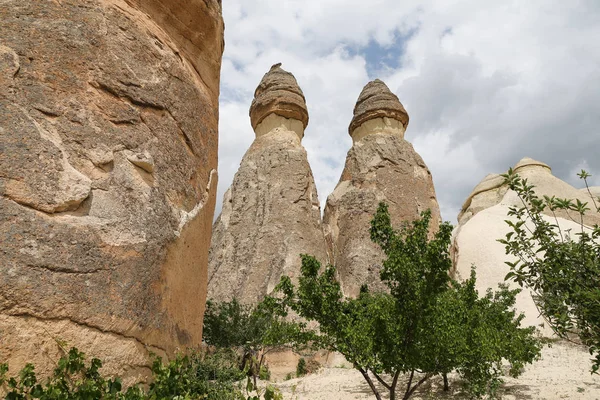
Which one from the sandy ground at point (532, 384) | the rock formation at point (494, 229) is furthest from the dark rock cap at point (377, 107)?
the sandy ground at point (532, 384)

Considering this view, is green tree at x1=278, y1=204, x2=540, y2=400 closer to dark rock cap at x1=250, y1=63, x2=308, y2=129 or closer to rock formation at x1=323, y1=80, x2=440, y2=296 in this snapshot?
rock formation at x1=323, y1=80, x2=440, y2=296

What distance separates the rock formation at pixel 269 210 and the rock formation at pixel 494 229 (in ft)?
22.3

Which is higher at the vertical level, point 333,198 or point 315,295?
point 333,198

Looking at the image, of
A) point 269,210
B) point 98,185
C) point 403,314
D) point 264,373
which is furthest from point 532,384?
point 269,210

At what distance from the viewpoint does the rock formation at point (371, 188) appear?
19.5m

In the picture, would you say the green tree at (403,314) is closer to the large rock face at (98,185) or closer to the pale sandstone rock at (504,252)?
the pale sandstone rock at (504,252)

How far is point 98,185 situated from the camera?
273 cm

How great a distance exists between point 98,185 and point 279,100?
21.1 m

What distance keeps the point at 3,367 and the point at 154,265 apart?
1.00 metres

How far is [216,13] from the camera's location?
4445 millimetres

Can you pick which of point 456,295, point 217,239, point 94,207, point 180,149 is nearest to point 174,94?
point 180,149

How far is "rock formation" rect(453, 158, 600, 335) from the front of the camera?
17.8m

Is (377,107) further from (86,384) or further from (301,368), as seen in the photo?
(86,384)

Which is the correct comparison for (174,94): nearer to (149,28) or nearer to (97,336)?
(149,28)
